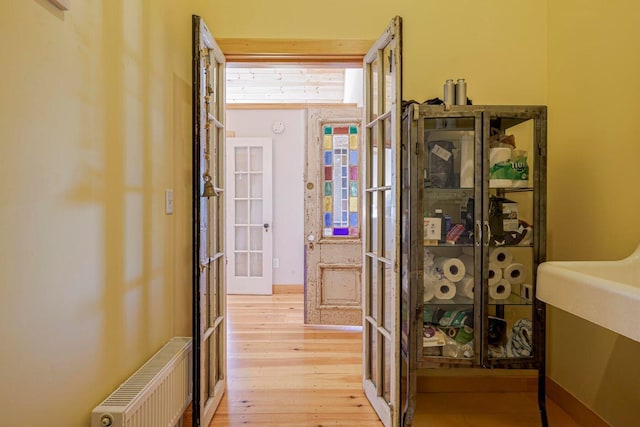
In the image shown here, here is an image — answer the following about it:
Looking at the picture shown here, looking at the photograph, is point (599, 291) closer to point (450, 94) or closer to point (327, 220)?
point (450, 94)

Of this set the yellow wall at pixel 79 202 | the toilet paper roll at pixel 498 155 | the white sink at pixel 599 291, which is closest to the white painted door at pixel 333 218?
the toilet paper roll at pixel 498 155

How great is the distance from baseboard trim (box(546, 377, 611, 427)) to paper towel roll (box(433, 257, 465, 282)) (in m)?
0.97

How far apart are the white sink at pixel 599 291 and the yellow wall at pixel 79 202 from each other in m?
1.67

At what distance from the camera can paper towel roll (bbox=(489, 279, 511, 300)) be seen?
1.90 m

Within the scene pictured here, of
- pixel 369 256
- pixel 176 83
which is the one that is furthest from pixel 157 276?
pixel 369 256

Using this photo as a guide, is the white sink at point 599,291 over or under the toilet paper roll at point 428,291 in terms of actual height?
over

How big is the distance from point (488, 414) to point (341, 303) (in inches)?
64.5

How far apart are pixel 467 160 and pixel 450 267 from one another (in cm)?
57

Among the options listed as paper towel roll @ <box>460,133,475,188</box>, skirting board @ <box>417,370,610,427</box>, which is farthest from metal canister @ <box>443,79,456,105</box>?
skirting board @ <box>417,370,610,427</box>

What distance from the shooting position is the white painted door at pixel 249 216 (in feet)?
15.4

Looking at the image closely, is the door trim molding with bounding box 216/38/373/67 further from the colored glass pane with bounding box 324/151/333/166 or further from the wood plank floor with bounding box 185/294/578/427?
the wood plank floor with bounding box 185/294/578/427

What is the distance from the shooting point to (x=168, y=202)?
1810 mm

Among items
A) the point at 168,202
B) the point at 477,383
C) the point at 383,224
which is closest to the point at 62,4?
the point at 168,202

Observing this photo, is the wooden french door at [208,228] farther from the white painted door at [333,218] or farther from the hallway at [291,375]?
the white painted door at [333,218]
